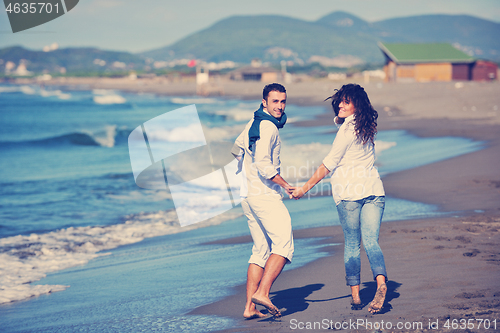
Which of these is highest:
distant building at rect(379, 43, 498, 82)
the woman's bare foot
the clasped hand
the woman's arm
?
distant building at rect(379, 43, 498, 82)

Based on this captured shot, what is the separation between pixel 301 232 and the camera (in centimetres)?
653

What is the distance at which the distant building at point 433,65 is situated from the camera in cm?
5088

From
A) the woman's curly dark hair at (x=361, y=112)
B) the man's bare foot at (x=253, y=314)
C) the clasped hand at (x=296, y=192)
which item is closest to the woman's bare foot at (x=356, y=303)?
the man's bare foot at (x=253, y=314)

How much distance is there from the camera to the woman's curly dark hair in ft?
12.3

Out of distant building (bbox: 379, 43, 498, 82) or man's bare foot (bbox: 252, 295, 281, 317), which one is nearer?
man's bare foot (bbox: 252, 295, 281, 317)

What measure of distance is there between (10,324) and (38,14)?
726 centimetres

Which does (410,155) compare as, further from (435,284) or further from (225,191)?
(435,284)

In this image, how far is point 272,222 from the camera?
12.3ft

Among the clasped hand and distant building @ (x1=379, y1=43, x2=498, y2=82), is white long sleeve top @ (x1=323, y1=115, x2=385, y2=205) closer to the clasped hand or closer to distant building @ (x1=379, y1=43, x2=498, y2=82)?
the clasped hand

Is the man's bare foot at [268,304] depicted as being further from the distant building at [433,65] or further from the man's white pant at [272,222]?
the distant building at [433,65]

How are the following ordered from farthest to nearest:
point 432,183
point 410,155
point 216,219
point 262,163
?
point 410,155, point 432,183, point 216,219, point 262,163

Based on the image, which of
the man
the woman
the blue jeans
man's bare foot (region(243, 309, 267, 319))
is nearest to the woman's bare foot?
the woman

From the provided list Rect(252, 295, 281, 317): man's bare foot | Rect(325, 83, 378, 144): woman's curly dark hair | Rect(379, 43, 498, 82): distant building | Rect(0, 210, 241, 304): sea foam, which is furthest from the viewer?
Rect(379, 43, 498, 82): distant building

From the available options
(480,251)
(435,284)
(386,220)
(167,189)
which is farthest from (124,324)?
(167,189)
